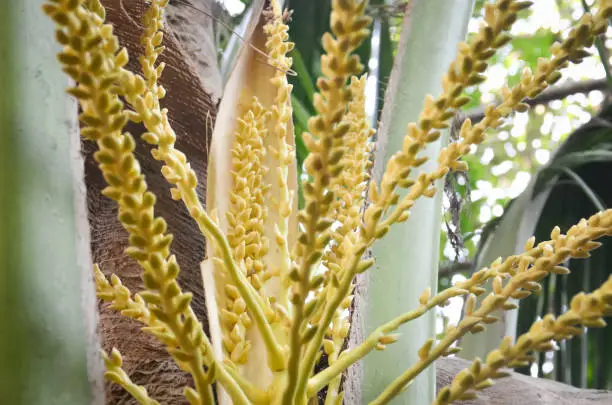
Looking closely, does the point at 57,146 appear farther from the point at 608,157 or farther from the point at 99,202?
the point at 608,157

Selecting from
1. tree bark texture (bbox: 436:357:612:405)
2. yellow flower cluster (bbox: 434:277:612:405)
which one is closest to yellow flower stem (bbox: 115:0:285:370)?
yellow flower cluster (bbox: 434:277:612:405)

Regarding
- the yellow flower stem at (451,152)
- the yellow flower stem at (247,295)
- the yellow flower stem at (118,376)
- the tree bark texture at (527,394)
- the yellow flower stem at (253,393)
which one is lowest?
the tree bark texture at (527,394)

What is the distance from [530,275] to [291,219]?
29 cm

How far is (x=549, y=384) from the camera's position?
0.92 metres

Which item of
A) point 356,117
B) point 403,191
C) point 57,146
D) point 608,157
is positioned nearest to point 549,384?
point 403,191

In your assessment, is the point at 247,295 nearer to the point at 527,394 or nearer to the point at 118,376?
the point at 118,376

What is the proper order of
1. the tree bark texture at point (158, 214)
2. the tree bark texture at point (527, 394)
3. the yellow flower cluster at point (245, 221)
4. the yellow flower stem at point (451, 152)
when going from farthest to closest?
the tree bark texture at point (527, 394) → the tree bark texture at point (158, 214) → the yellow flower cluster at point (245, 221) → the yellow flower stem at point (451, 152)

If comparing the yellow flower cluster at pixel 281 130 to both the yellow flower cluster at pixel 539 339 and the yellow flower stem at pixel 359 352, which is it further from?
the yellow flower cluster at pixel 539 339

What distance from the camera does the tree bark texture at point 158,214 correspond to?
0.68 m

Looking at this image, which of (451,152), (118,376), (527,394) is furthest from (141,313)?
(527,394)

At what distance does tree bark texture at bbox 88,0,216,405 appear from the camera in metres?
0.68

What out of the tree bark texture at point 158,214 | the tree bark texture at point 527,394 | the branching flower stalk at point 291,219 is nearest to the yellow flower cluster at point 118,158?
the branching flower stalk at point 291,219

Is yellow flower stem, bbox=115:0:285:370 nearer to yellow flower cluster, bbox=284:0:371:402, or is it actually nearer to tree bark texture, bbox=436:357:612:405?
yellow flower cluster, bbox=284:0:371:402

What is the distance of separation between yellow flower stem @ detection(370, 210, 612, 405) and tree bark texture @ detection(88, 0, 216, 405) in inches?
12.1
